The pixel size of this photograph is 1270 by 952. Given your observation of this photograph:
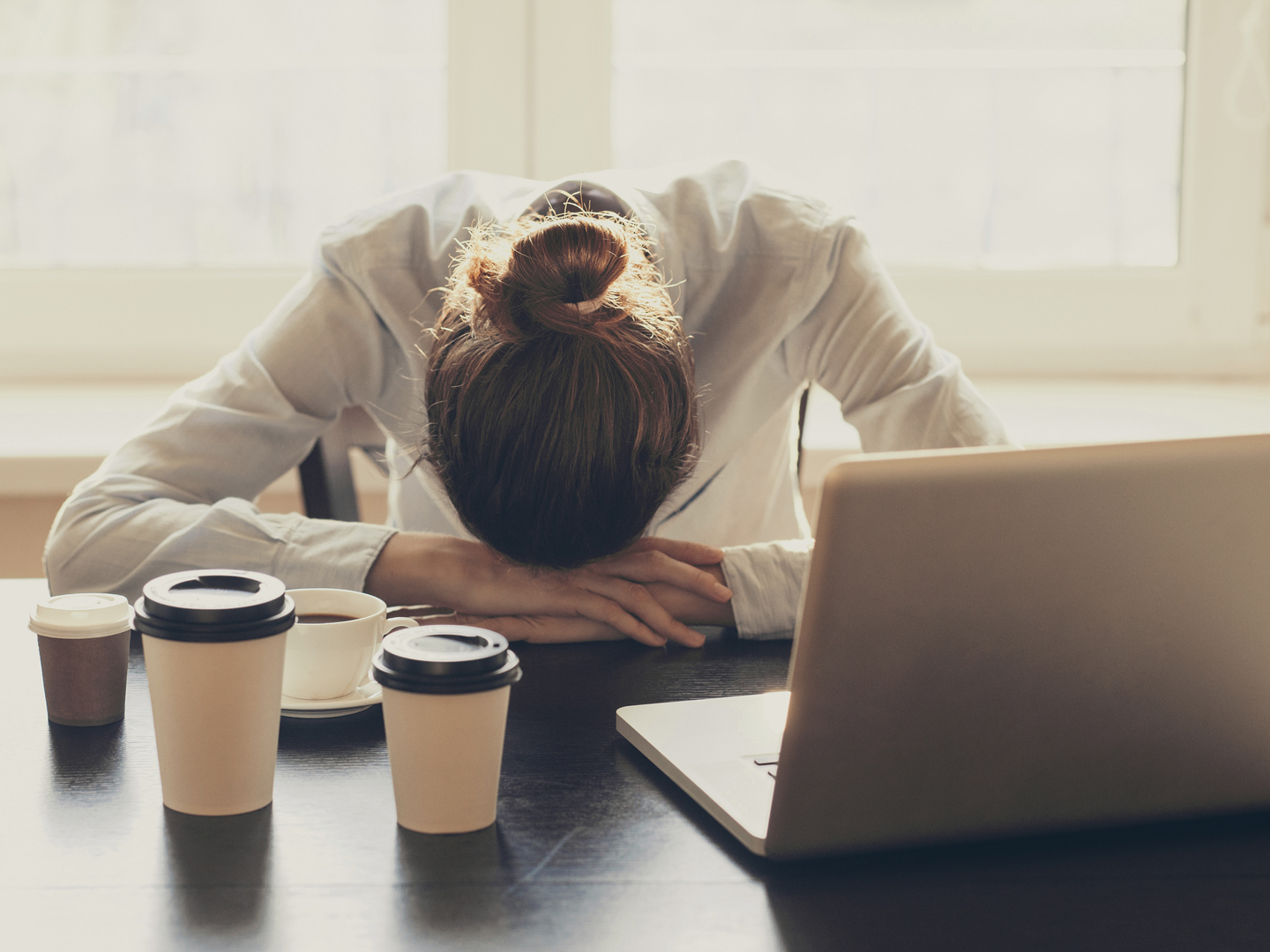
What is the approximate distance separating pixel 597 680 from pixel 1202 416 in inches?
54.4

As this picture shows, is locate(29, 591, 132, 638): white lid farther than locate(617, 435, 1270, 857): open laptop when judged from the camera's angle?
Yes

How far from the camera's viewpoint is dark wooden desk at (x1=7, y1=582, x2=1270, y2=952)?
0.56 m

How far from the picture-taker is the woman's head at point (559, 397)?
900 millimetres

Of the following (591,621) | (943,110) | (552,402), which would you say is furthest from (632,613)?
(943,110)

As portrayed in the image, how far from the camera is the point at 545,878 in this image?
1.99ft

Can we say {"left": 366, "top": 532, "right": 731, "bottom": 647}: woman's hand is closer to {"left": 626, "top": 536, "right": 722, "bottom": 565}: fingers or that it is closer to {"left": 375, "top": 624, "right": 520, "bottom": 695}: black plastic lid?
{"left": 626, "top": 536, "right": 722, "bottom": 565}: fingers

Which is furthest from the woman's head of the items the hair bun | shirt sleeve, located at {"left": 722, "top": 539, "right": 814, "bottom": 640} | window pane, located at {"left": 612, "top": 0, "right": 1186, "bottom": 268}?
window pane, located at {"left": 612, "top": 0, "right": 1186, "bottom": 268}

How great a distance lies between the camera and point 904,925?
0.56 meters

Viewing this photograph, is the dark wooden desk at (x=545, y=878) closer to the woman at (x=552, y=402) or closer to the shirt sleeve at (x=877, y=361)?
the woman at (x=552, y=402)

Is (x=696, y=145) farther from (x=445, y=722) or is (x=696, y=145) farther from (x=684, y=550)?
(x=445, y=722)

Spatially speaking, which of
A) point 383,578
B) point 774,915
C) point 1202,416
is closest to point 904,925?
point 774,915

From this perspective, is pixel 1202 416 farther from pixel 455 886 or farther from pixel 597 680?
pixel 455 886

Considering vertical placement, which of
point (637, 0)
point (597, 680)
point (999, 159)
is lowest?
point (597, 680)

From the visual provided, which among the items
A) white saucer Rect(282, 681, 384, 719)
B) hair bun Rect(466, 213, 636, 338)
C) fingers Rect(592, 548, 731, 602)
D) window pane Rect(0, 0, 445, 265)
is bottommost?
white saucer Rect(282, 681, 384, 719)
